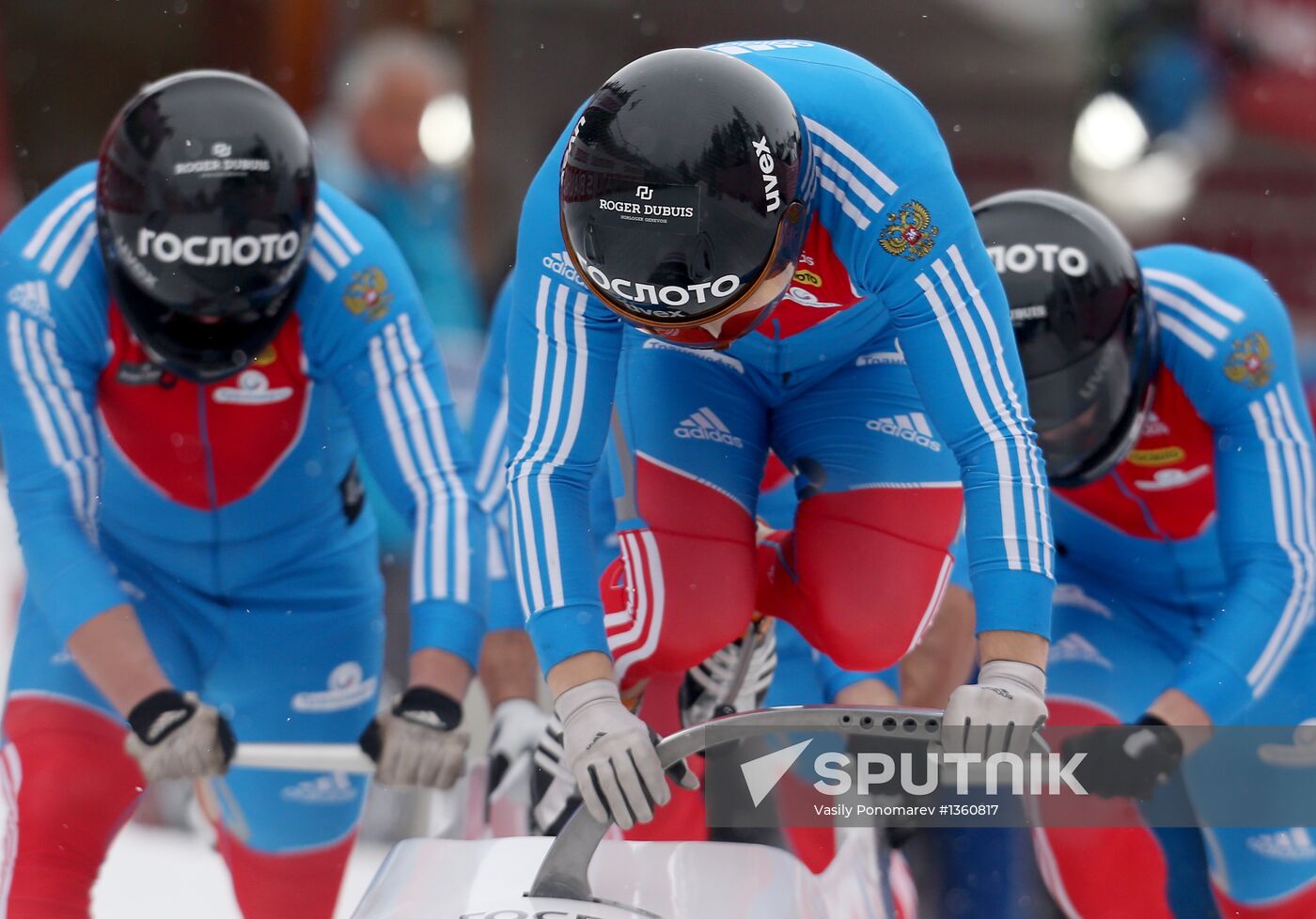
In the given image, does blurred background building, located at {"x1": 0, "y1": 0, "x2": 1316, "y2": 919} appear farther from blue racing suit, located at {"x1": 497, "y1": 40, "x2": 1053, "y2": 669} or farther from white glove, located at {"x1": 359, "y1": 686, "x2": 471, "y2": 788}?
blue racing suit, located at {"x1": 497, "y1": 40, "x2": 1053, "y2": 669}

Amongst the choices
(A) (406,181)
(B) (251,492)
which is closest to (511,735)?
(B) (251,492)

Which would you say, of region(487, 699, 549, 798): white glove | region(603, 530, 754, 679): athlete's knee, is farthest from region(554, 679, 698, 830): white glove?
region(487, 699, 549, 798): white glove

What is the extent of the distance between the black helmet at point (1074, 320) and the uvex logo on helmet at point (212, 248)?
4.17 ft

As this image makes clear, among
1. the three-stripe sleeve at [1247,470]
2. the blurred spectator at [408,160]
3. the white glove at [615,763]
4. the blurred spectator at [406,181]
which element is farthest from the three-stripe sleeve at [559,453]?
the blurred spectator at [408,160]

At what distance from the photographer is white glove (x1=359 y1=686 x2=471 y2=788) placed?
8.91 feet

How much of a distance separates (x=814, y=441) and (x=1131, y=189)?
18.9 ft

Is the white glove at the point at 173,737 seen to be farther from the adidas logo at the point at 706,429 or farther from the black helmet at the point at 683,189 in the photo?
the black helmet at the point at 683,189

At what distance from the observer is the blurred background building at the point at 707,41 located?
6570mm

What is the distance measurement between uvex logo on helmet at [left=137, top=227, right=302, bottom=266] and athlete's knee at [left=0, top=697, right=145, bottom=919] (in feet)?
2.80

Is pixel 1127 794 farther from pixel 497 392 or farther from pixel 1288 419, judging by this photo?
pixel 497 392

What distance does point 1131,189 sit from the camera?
26.0 ft

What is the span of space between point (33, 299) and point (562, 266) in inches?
44.2

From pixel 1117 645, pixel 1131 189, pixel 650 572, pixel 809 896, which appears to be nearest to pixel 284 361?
pixel 650 572

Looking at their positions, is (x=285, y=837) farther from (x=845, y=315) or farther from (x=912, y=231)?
(x=912, y=231)
